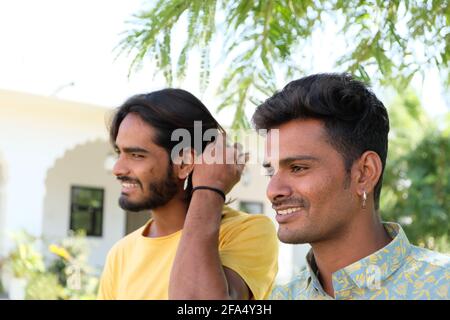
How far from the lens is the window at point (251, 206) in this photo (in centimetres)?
1669

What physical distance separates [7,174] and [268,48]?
9.50m

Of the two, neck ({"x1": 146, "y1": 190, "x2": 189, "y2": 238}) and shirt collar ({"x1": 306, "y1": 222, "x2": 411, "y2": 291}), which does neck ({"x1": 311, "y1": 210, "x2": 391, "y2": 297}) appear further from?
neck ({"x1": 146, "y1": 190, "x2": 189, "y2": 238})

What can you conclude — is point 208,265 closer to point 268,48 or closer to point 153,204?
point 153,204

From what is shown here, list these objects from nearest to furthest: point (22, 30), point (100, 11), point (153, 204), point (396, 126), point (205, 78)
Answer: point (153, 204)
point (205, 78)
point (100, 11)
point (22, 30)
point (396, 126)

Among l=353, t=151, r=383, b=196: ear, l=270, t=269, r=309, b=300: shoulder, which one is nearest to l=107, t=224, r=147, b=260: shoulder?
l=270, t=269, r=309, b=300: shoulder

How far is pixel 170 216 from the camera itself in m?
3.11

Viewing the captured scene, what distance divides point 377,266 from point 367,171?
0.30m

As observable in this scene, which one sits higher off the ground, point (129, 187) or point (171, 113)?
point (171, 113)

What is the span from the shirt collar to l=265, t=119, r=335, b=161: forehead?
329 mm

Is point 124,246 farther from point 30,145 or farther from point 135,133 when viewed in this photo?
point 30,145

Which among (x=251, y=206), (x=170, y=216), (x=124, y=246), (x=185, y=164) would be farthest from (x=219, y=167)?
(x=251, y=206)

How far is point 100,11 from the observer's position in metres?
4.05

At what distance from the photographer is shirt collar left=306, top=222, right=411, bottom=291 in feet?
6.76
